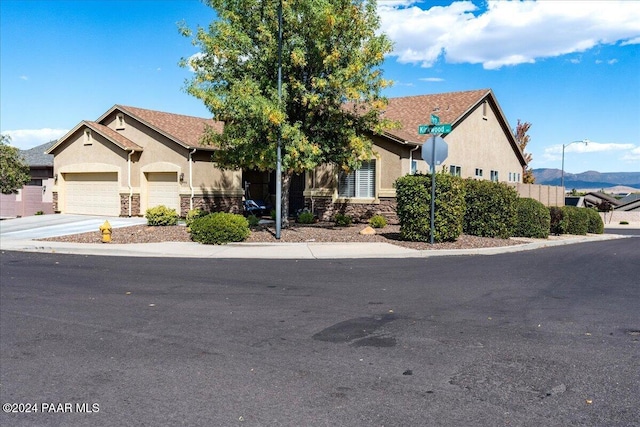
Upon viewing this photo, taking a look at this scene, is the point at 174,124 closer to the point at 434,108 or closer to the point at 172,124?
the point at 172,124

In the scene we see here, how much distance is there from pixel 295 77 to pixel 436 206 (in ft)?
21.5

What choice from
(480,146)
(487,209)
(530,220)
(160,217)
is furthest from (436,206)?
(480,146)

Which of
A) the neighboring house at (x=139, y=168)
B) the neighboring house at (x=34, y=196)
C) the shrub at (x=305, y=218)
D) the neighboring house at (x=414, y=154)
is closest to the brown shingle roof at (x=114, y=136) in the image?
the neighboring house at (x=139, y=168)

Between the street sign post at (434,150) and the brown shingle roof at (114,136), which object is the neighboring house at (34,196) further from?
the street sign post at (434,150)

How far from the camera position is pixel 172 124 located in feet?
93.5

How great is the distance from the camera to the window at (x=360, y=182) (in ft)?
81.4

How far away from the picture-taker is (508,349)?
20.2ft

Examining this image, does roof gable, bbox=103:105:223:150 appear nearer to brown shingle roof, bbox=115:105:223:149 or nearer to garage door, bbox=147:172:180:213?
brown shingle roof, bbox=115:105:223:149

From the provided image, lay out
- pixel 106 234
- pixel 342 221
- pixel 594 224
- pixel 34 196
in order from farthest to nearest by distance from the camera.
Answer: pixel 34 196
pixel 594 224
pixel 342 221
pixel 106 234

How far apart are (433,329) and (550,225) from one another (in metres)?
18.9

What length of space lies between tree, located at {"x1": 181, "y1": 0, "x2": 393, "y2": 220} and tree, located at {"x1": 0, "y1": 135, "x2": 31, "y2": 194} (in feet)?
58.8

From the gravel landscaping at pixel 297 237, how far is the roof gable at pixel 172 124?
249 inches

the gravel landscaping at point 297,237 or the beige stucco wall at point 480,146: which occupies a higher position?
the beige stucco wall at point 480,146

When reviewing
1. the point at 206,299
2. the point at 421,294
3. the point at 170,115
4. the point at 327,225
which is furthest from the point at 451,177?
the point at 170,115
